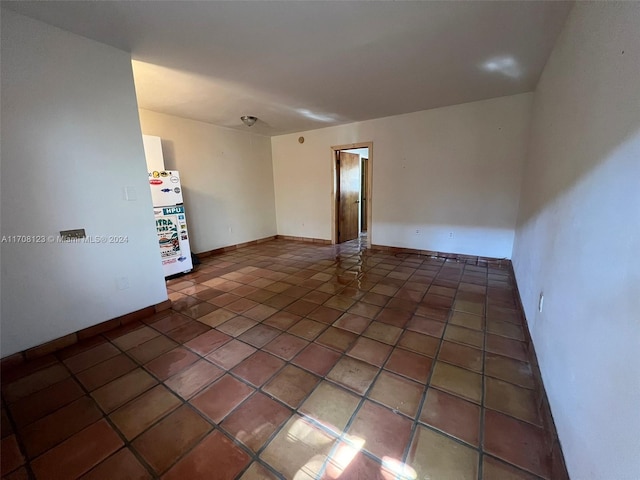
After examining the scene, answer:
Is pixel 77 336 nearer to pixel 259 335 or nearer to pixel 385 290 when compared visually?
pixel 259 335

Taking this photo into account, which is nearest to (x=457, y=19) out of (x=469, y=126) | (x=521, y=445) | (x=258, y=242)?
Answer: (x=469, y=126)

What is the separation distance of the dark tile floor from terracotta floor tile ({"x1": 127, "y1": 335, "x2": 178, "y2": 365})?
14 mm

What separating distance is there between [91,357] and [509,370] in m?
3.10

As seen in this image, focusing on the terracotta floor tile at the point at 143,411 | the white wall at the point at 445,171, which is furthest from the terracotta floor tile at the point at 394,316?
the white wall at the point at 445,171

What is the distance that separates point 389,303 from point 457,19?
2.47 m

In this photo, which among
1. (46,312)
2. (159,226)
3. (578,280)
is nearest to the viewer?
(578,280)

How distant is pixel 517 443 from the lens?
122 centimetres

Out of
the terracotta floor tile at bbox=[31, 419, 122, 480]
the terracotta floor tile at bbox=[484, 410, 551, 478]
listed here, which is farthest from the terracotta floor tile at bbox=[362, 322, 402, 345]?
the terracotta floor tile at bbox=[31, 419, 122, 480]

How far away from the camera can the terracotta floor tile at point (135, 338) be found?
209 cm

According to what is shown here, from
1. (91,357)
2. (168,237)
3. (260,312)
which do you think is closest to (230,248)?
(168,237)

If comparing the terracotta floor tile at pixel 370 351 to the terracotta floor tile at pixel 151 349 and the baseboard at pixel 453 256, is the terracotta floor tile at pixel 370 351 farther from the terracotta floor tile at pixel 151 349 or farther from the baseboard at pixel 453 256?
the baseboard at pixel 453 256

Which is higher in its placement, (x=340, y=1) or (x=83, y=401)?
(x=340, y=1)

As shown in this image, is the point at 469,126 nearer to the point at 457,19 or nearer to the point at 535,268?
the point at 457,19

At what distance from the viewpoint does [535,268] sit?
2.02m
